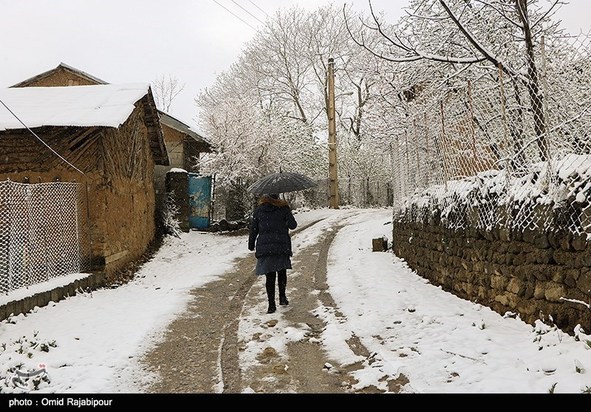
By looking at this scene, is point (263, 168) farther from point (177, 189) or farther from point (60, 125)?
point (60, 125)

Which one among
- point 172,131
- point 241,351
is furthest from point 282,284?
point 172,131

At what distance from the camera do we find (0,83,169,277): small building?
9930 millimetres

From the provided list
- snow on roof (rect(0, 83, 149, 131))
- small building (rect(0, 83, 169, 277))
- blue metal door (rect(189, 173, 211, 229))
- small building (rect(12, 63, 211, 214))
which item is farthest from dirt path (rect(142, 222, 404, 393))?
small building (rect(12, 63, 211, 214))

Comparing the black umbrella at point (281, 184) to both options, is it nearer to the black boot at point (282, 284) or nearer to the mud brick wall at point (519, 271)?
the black boot at point (282, 284)

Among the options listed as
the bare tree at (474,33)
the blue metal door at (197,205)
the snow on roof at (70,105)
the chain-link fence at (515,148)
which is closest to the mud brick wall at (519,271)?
the chain-link fence at (515,148)

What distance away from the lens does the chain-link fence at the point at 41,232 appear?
7.45 metres

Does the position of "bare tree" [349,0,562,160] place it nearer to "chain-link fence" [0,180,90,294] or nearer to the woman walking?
the woman walking

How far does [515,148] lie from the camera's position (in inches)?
Result: 231

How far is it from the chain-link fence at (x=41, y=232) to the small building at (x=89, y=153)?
328 mm

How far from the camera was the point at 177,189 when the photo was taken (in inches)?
717

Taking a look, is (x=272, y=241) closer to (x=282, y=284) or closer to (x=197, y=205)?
(x=282, y=284)

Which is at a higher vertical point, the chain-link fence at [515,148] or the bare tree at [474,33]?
the bare tree at [474,33]
